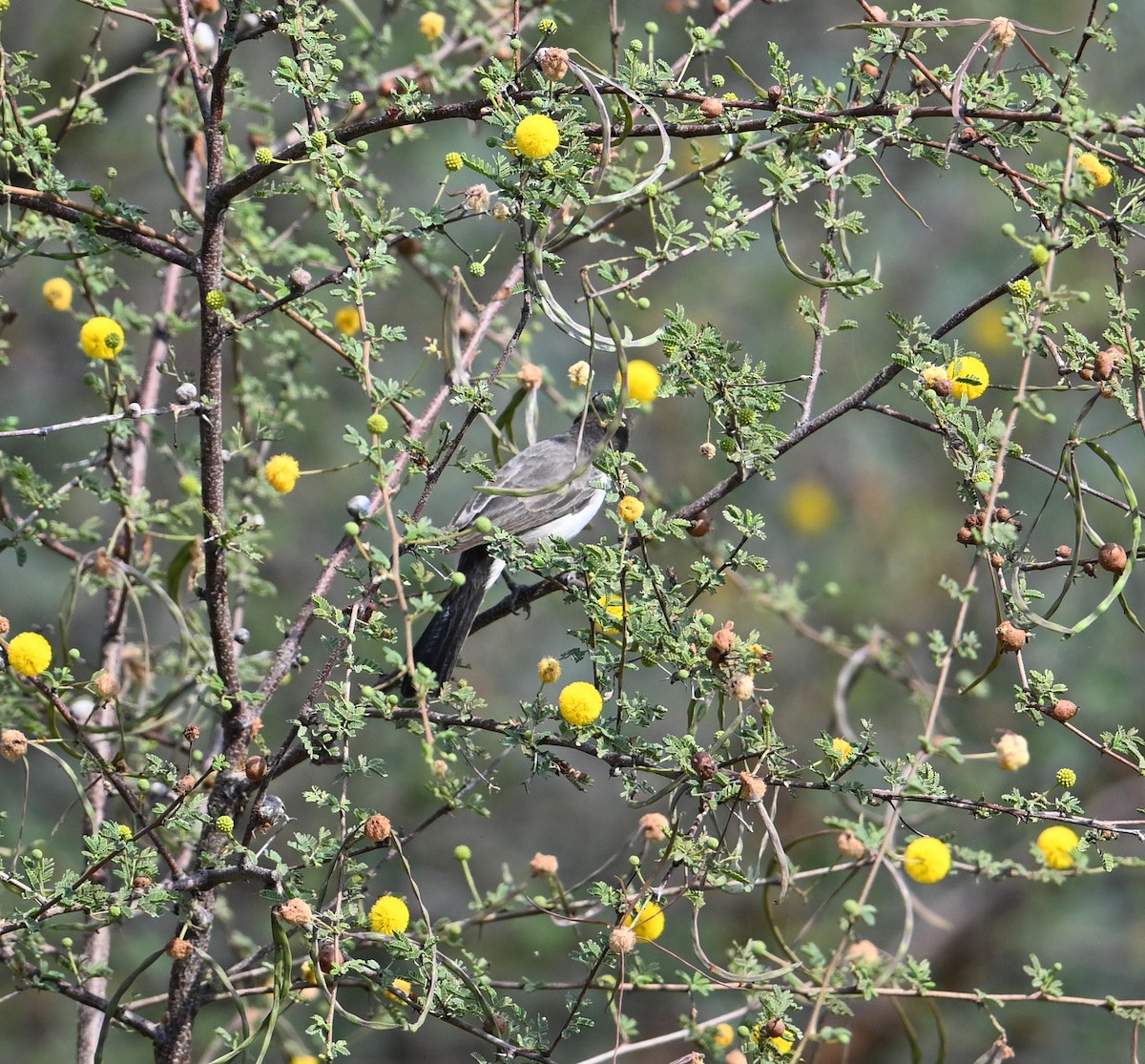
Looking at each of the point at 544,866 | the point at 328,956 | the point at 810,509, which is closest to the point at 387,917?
the point at 328,956

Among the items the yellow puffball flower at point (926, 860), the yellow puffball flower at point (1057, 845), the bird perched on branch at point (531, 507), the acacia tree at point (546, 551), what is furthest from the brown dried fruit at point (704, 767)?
the bird perched on branch at point (531, 507)

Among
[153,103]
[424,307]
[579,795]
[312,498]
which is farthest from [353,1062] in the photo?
[153,103]

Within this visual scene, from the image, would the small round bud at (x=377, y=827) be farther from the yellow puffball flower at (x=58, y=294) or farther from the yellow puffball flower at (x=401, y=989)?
the yellow puffball flower at (x=58, y=294)

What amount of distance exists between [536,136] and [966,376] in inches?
33.9

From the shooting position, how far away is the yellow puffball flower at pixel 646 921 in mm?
2197

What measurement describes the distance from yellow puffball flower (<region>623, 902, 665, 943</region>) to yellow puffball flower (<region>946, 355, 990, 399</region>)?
1.03m

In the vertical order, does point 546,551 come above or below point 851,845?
above

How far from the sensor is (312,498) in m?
7.75

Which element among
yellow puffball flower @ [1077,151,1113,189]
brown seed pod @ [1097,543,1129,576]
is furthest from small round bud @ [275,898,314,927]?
yellow puffball flower @ [1077,151,1113,189]

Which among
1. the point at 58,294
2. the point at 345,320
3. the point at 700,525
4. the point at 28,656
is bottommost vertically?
the point at 28,656

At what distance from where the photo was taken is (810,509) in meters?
7.55

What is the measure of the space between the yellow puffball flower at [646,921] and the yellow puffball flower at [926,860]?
1.41ft

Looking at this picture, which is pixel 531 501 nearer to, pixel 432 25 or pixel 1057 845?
pixel 432 25

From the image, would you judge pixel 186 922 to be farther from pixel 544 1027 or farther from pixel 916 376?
pixel 916 376
